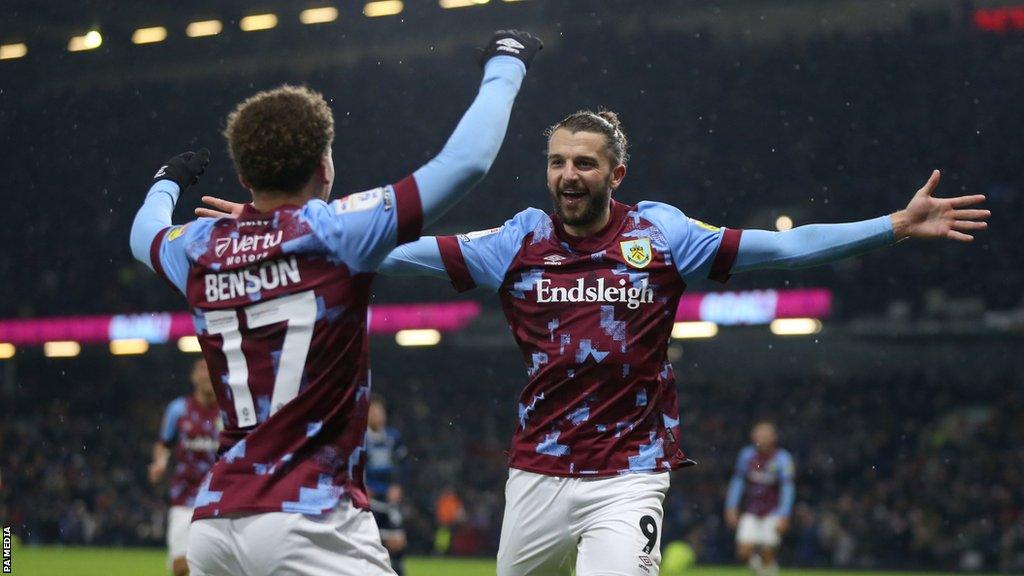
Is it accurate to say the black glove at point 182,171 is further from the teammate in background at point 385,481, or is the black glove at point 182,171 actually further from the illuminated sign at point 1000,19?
the illuminated sign at point 1000,19

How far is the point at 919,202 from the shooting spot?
4492mm

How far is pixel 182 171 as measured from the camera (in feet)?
12.9

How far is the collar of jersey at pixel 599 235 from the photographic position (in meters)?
5.00

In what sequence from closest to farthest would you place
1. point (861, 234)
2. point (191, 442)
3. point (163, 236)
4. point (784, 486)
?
→ point (163, 236) < point (861, 234) < point (191, 442) < point (784, 486)

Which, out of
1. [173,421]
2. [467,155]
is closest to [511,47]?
[467,155]

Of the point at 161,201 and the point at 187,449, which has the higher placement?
the point at 161,201

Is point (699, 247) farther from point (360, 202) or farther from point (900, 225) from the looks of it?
point (360, 202)

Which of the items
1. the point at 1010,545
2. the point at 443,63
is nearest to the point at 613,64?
the point at 443,63

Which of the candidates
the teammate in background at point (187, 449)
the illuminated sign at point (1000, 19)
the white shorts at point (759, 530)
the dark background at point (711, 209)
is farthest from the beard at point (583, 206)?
the illuminated sign at point (1000, 19)

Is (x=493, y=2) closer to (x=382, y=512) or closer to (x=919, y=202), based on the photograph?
(x=382, y=512)

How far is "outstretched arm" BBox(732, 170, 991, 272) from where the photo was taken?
176 inches

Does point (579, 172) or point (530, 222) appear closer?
point (579, 172)

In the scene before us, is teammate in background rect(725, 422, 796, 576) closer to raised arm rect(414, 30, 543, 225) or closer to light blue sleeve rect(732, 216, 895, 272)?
light blue sleeve rect(732, 216, 895, 272)

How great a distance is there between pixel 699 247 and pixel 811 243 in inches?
17.4
